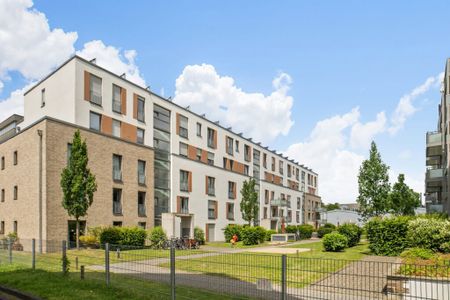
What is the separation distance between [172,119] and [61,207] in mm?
17912

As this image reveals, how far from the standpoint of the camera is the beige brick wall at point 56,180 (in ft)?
82.0

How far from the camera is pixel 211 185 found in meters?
44.2

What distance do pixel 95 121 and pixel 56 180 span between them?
7.06m

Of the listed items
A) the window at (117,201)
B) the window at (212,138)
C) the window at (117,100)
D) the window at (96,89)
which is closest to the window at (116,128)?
the window at (117,100)

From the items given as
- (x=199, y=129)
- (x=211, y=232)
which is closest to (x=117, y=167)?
(x=211, y=232)

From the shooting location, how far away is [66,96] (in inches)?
1171

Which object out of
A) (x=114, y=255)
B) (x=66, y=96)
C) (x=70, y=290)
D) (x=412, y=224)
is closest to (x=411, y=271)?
(x=114, y=255)

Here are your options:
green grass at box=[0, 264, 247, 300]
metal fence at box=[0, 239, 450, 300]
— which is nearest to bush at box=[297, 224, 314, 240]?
metal fence at box=[0, 239, 450, 300]

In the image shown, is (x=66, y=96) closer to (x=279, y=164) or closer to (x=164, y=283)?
(x=164, y=283)

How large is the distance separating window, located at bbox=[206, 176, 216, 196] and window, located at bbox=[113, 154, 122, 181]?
1404 centimetres

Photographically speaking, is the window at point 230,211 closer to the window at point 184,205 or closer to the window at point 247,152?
the window at point 184,205

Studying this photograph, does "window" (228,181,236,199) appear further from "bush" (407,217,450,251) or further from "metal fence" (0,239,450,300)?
"metal fence" (0,239,450,300)

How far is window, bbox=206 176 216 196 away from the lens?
1710 inches

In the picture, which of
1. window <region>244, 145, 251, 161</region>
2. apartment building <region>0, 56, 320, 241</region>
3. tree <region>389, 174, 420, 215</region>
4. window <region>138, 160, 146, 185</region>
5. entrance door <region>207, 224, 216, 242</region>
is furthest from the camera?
window <region>244, 145, 251, 161</region>
